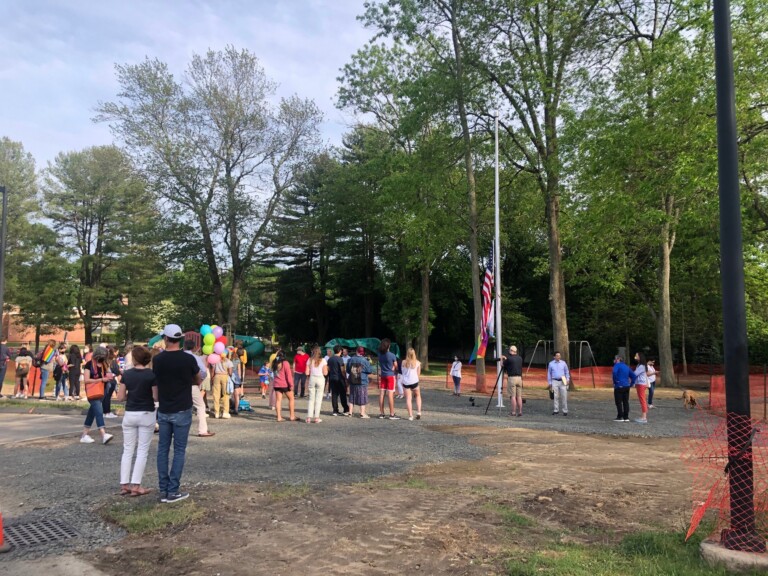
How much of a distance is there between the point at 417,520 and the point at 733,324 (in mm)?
3315

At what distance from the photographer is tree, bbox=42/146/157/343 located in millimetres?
42188

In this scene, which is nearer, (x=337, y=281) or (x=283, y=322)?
(x=337, y=281)

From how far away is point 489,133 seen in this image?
994 inches

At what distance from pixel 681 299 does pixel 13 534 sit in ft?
117

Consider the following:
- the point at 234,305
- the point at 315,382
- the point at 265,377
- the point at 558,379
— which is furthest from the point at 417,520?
the point at 234,305

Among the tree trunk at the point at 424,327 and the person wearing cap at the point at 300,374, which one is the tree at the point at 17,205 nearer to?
the tree trunk at the point at 424,327

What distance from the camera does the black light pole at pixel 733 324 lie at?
4.58m

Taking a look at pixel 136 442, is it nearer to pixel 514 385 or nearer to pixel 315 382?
pixel 315 382

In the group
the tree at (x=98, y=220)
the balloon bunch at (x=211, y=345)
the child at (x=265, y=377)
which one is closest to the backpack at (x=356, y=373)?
the balloon bunch at (x=211, y=345)

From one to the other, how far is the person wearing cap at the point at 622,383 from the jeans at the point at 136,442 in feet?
34.7

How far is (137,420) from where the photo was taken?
6.60m

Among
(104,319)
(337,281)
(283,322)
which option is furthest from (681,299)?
(104,319)

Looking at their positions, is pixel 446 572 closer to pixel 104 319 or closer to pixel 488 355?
pixel 488 355

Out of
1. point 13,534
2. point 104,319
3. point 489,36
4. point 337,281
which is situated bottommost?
point 13,534
